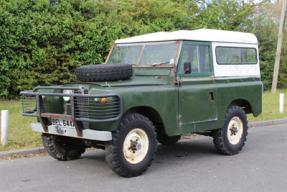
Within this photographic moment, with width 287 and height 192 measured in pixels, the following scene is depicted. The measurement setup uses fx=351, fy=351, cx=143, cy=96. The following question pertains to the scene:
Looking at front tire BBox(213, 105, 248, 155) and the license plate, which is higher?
the license plate

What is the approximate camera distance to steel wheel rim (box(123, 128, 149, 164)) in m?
5.38

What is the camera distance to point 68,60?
1225 centimetres

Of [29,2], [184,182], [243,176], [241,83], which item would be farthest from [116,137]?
[29,2]

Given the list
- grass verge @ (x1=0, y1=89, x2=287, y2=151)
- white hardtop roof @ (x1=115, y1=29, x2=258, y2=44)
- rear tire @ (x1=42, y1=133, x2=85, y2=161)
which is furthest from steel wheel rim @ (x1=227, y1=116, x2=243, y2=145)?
grass verge @ (x1=0, y1=89, x2=287, y2=151)

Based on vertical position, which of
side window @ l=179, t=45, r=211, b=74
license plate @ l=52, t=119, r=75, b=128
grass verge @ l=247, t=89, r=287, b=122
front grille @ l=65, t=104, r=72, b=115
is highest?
side window @ l=179, t=45, r=211, b=74

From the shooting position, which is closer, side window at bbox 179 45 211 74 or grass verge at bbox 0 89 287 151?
side window at bbox 179 45 211 74

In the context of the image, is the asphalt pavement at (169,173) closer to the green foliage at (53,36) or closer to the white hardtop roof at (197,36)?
the white hardtop roof at (197,36)

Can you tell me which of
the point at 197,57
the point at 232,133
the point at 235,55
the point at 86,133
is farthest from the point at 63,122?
the point at 235,55

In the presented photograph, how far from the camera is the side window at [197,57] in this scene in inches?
251

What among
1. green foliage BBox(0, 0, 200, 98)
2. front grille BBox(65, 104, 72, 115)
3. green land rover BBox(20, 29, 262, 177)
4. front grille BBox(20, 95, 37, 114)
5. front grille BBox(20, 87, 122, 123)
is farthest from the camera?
green foliage BBox(0, 0, 200, 98)

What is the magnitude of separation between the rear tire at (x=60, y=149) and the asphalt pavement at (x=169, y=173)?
0.12 m

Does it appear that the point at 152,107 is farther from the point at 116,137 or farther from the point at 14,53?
the point at 14,53

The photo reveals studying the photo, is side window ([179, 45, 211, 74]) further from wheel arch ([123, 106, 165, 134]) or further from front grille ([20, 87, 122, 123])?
front grille ([20, 87, 122, 123])

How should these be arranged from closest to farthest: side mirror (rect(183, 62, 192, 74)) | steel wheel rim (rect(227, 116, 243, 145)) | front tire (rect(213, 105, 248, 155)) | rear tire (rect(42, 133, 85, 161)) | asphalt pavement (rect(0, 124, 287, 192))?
1. asphalt pavement (rect(0, 124, 287, 192))
2. side mirror (rect(183, 62, 192, 74))
3. rear tire (rect(42, 133, 85, 161))
4. front tire (rect(213, 105, 248, 155))
5. steel wheel rim (rect(227, 116, 243, 145))
